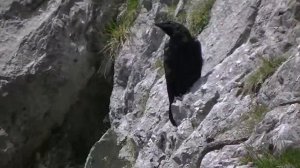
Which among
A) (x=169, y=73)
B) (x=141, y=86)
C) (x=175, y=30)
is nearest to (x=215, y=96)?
(x=169, y=73)

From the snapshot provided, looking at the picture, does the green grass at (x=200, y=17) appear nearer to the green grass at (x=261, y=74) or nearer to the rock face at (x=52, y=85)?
the green grass at (x=261, y=74)

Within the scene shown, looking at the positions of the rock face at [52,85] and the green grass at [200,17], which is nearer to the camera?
the green grass at [200,17]

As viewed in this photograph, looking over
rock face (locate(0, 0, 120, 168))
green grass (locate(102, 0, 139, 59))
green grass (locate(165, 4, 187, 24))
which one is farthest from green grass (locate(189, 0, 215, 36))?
rock face (locate(0, 0, 120, 168))

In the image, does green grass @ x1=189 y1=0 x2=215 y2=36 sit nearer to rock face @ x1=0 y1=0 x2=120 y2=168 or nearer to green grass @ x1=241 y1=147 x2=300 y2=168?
rock face @ x1=0 y1=0 x2=120 y2=168

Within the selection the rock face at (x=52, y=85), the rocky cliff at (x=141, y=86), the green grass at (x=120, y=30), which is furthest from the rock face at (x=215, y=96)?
the rock face at (x=52, y=85)

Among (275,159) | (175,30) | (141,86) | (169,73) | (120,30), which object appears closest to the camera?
(275,159)

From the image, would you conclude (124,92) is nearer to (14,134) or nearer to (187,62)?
(187,62)

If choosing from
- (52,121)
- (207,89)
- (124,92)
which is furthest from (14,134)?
(207,89)

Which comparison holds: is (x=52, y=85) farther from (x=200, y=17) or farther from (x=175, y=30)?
(x=200, y=17)
